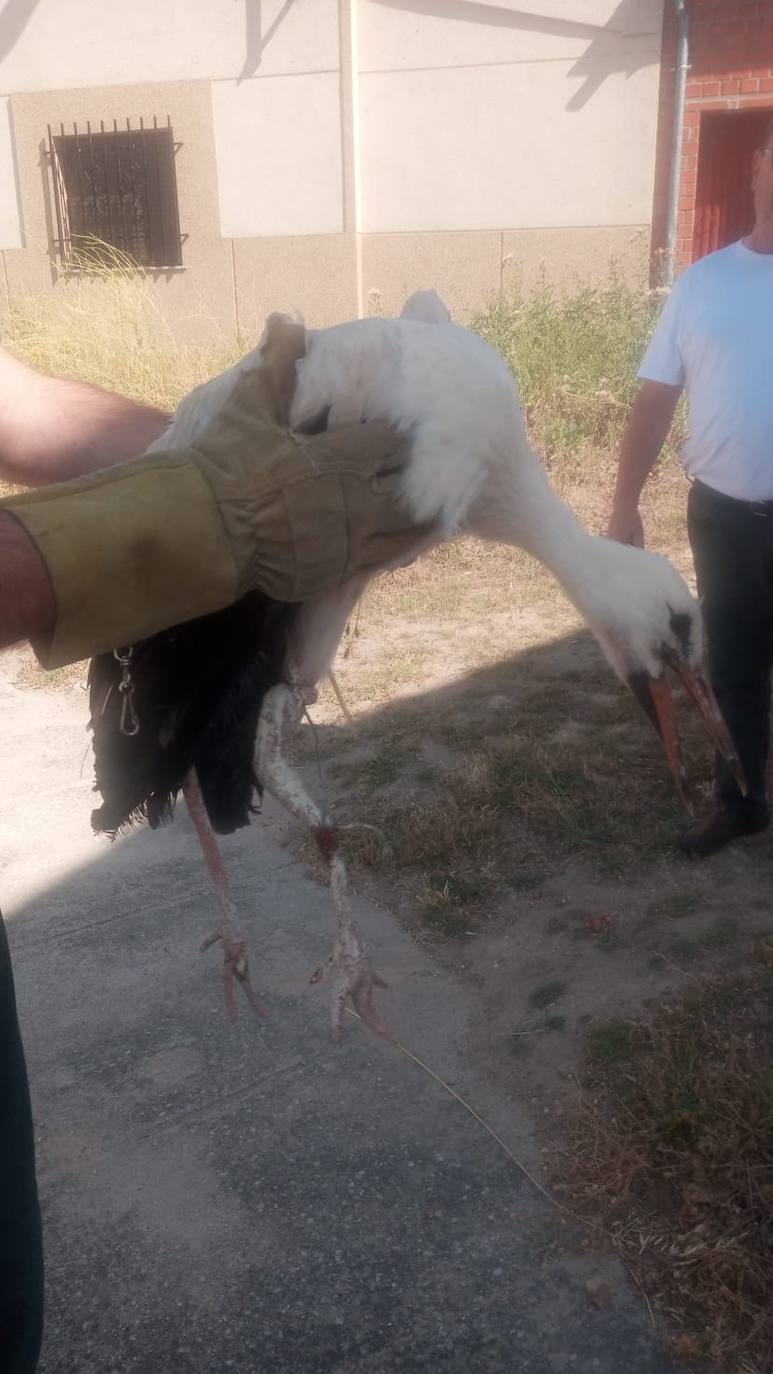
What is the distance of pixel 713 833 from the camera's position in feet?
12.5

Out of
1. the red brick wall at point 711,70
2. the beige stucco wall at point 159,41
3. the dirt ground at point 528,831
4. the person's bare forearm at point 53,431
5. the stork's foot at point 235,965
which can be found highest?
the beige stucco wall at point 159,41

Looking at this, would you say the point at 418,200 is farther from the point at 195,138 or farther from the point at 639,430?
the point at 639,430

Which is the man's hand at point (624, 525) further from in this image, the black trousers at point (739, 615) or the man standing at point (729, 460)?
the black trousers at point (739, 615)

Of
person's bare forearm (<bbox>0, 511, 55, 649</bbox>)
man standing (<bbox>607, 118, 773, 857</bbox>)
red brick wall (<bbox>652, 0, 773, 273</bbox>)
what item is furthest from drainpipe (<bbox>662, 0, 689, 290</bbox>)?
person's bare forearm (<bbox>0, 511, 55, 649</bbox>)

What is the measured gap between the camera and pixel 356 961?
2.41m

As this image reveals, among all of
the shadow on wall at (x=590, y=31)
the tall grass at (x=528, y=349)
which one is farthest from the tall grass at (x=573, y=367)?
the shadow on wall at (x=590, y=31)

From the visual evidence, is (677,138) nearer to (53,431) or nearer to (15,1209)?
(53,431)

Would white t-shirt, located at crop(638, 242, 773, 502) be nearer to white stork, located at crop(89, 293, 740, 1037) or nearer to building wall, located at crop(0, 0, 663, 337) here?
white stork, located at crop(89, 293, 740, 1037)

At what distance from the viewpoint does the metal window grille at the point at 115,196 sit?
10.4m

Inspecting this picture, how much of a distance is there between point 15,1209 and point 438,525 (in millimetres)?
1416

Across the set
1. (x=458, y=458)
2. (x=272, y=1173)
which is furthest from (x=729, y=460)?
(x=272, y=1173)

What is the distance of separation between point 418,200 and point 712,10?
2.62 m

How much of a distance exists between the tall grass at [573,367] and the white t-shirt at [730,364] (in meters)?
3.91

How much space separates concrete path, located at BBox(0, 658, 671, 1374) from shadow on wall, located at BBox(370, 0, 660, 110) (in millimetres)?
7694
